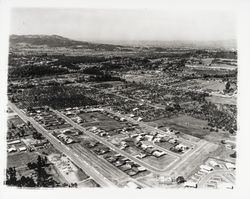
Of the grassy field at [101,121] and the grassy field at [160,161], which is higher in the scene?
the grassy field at [101,121]

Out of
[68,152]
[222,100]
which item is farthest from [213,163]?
[68,152]

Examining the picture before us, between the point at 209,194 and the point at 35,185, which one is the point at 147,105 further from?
the point at 35,185

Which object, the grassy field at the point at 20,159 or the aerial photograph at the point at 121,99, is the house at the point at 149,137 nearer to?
the aerial photograph at the point at 121,99

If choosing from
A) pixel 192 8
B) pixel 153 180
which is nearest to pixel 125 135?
pixel 153 180

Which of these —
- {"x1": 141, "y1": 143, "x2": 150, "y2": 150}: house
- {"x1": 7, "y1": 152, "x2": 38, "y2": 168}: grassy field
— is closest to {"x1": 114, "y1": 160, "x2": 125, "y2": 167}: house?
{"x1": 141, "y1": 143, "x2": 150, "y2": 150}: house

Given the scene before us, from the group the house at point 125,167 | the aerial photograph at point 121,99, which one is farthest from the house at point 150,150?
the house at point 125,167

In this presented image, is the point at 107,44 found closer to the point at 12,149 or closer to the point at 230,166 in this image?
the point at 12,149

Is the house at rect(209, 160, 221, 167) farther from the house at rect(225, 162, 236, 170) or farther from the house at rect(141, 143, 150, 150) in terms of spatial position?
the house at rect(141, 143, 150, 150)
